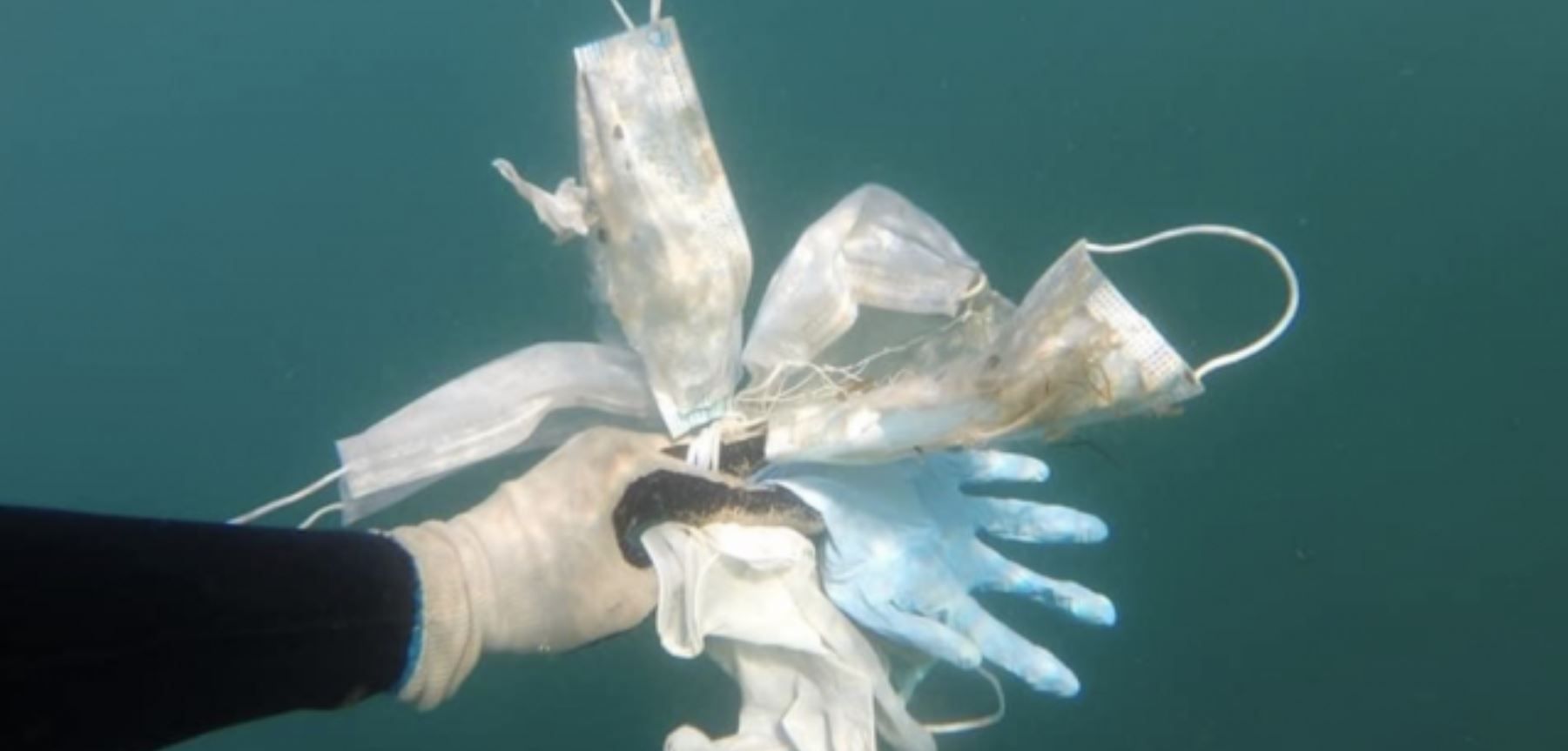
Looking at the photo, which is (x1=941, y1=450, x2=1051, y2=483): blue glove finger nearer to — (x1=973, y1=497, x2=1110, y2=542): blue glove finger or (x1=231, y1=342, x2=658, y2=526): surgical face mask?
(x1=973, y1=497, x2=1110, y2=542): blue glove finger

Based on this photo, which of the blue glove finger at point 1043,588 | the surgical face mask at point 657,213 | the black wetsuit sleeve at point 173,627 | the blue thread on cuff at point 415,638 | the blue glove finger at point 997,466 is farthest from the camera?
the blue glove finger at point 997,466

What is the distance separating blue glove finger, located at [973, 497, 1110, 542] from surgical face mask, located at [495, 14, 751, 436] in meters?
0.72

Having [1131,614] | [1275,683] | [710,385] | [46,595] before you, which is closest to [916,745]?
[710,385]

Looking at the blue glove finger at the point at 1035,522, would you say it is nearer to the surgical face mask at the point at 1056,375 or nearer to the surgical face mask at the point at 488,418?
the surgical face mask at the point at 1056,375

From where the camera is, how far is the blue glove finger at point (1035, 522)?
2.89 meters

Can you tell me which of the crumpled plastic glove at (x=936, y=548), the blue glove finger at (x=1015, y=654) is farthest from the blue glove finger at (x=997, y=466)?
the blue glove finger at (x=1015, y=654)

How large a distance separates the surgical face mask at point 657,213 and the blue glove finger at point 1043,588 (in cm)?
78

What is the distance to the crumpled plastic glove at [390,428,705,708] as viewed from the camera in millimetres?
2406

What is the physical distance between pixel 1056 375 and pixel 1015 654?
0.74 meters

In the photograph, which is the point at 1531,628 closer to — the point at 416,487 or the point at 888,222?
the point at 888,222

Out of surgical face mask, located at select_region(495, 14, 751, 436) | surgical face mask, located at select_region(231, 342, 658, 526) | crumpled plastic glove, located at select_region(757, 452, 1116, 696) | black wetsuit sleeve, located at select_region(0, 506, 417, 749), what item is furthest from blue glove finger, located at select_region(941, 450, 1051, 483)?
black wetsuit sleeve, located at select_region(0, 506, 417, 749)

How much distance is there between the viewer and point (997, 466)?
9.71 ft

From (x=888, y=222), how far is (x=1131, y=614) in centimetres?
688

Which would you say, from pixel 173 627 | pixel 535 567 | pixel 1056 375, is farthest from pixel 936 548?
pixel 173 627
